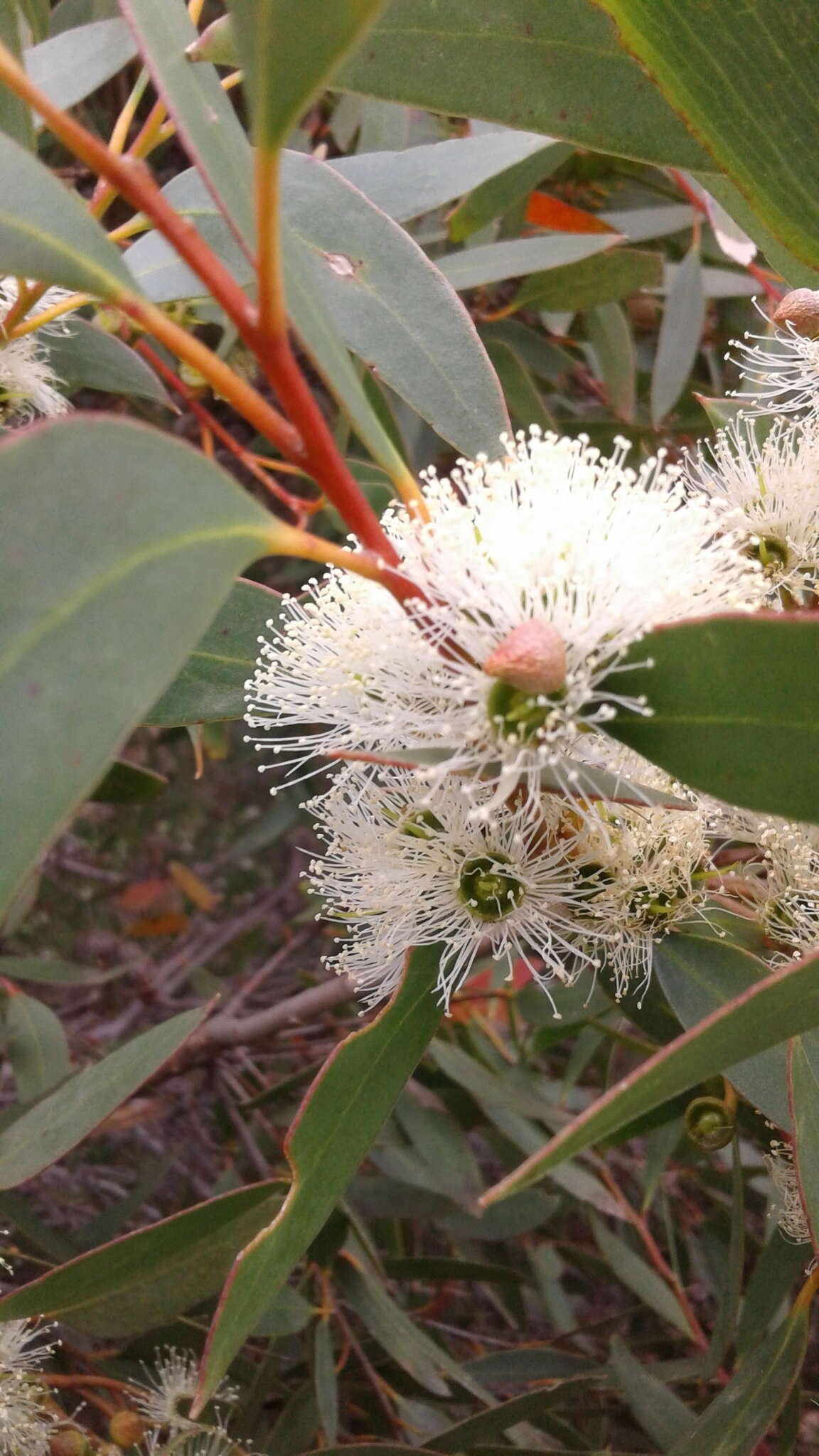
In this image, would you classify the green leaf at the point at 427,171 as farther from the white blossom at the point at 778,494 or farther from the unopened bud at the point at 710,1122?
the unopened bud at the point at 710,1122

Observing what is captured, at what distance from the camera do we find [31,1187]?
212cm

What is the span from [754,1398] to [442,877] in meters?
0.62

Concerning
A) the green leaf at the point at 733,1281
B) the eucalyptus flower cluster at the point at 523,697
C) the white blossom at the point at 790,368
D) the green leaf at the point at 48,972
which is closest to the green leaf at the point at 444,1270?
the green leaf at the point at 733,1281

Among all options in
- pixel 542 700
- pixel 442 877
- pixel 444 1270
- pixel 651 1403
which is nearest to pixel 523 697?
pixel 542 700

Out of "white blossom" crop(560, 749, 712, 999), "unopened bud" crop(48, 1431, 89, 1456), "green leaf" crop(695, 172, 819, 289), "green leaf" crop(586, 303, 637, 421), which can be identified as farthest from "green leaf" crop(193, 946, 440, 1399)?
"green leaf" crop(586, 303, 637, 421)

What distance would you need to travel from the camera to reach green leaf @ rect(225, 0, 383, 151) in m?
0.49

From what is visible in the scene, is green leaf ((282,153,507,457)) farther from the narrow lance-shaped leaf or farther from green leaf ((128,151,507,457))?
the narrow lance-shaped leaf

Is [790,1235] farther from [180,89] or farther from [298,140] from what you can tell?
[298,140]

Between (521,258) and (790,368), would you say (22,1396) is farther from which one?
(521,258)

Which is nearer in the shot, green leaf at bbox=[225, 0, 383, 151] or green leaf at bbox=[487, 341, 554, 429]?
→ green leaf at bbox=[225, 0, 383, 151]

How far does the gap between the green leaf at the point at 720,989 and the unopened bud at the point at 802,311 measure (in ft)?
1.57

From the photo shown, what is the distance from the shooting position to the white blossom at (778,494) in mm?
911

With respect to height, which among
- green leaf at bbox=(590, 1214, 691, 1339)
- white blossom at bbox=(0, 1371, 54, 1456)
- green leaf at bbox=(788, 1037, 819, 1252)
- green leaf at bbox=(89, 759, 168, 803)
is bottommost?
green leaf at bbox=(590, 1214, 691, 1339)

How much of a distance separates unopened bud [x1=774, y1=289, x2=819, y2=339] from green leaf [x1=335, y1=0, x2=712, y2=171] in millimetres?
146
